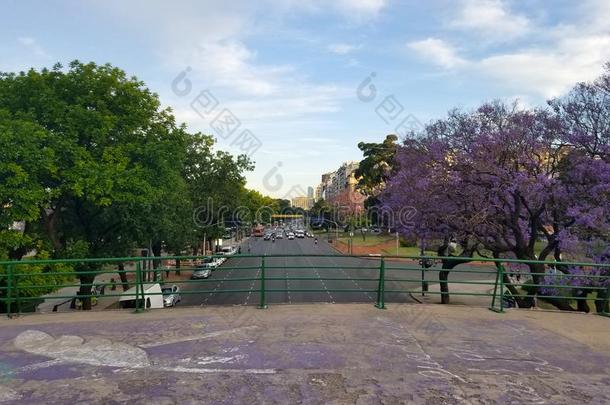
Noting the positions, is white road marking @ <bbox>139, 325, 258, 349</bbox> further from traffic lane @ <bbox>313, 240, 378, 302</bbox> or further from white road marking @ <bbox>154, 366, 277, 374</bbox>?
traffic lane @ <bbox>313, 240, 378, 302</bbox>

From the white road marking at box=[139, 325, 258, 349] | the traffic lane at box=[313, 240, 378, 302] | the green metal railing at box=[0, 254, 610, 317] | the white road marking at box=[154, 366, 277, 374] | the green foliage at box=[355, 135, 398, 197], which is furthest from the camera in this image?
the green foliage at box=[355, 135, 398, 197]

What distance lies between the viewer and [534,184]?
17.1 m

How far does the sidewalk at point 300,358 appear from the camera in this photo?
5.00m

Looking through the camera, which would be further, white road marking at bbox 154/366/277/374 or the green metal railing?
the green metal railing

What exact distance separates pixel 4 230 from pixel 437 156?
16776mm

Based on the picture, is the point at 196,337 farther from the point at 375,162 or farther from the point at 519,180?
the point at 375,162

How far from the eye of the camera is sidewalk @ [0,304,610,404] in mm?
4996

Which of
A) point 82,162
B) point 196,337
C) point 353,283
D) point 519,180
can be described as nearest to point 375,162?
point 353,283

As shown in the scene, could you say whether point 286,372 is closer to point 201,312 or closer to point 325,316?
point 325,316

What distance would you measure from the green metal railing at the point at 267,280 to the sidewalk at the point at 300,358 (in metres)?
0.64

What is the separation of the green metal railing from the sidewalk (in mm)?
637

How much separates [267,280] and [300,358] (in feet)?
42.6

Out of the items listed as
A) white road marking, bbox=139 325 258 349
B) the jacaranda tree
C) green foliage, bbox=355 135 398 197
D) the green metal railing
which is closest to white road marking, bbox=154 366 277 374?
white road marking, bbox=139 325 258 349

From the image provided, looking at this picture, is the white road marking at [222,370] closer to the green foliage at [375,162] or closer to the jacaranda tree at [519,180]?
the jacaranda tree at [519,180]
